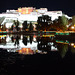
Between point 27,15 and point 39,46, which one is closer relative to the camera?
point 39,46

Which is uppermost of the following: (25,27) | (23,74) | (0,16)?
(0,16)

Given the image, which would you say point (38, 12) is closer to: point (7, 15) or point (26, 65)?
point (7, 15)

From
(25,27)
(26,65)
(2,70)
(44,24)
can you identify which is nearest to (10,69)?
(2,70)

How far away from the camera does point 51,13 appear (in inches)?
2532

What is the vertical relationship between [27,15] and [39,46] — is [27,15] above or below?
above

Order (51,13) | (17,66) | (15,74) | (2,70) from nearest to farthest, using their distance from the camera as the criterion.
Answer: (15,74)
(2,70)
(17,66)
(51,13)

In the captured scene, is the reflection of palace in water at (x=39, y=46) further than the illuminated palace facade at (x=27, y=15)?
No

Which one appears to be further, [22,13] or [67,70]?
[22,13]

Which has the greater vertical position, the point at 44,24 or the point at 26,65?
the point at 44,24

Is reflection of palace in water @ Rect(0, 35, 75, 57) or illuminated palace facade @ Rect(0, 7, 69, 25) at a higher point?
illuminated palace facade @ Rect(0, 7, 69, 25)

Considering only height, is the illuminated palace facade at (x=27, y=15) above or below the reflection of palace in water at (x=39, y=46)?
above

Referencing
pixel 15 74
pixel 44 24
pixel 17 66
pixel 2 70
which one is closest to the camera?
pixel 15 74

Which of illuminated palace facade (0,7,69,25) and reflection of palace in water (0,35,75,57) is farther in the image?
illuminated palace facade (0,7,69,25)

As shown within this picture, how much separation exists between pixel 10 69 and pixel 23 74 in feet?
2.35
